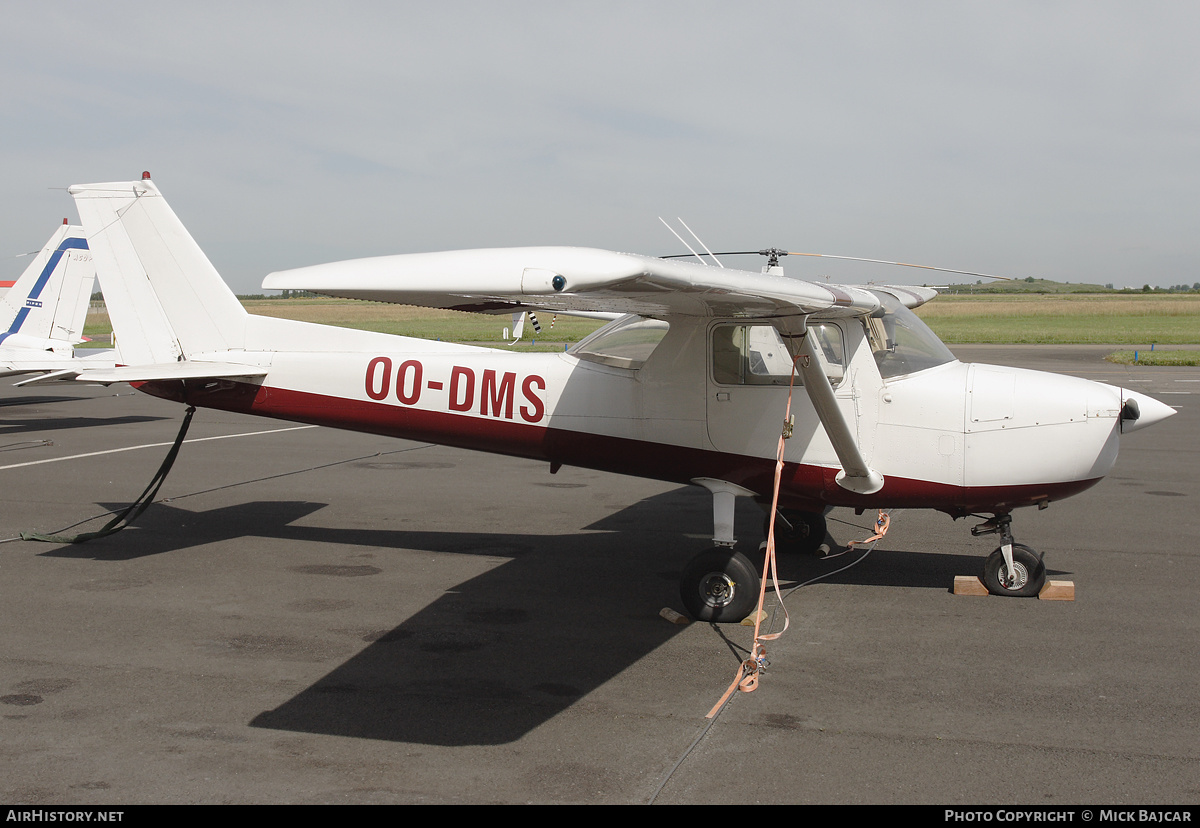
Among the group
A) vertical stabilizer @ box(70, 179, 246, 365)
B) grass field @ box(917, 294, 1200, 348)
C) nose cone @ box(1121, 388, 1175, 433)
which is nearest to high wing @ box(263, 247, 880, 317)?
nose cone @ box(1121, 388, 1175, 433)

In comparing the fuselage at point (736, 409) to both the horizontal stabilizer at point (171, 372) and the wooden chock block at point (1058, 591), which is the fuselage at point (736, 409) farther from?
the wooden chock block at point (1058, 591)

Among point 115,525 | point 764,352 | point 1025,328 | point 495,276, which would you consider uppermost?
point 1025,328

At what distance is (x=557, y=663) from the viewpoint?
554 centimetres

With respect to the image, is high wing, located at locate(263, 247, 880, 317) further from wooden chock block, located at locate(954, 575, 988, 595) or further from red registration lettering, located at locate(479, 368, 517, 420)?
wooden chock block, located at locate(954, 575, 988, 595)

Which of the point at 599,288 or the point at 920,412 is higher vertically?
the point at 599,288

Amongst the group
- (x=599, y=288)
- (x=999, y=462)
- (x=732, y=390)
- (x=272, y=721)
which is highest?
(x=599, y=288)

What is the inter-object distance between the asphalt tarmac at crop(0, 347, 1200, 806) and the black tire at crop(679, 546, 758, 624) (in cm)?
16

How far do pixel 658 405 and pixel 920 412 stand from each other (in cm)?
191

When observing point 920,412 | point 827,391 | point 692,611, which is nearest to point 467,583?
point 692,611

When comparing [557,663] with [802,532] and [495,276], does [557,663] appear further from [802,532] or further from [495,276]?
[802,532]

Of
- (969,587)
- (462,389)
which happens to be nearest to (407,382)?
(462,389)

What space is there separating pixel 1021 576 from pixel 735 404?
2511mm

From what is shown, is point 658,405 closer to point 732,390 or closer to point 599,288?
point 732,390

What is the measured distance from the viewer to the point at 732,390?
6.78 meters
